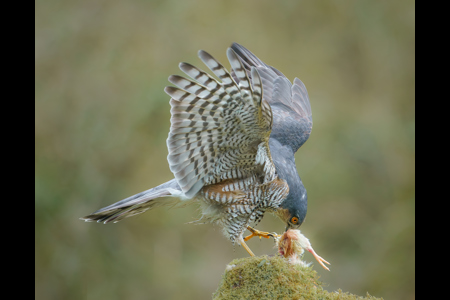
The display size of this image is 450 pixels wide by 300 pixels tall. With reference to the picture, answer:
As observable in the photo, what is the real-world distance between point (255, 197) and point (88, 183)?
9.47 feet

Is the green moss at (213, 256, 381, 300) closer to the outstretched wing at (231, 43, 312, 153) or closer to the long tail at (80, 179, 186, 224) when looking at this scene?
the long tail at (80, 179, 186, 224)

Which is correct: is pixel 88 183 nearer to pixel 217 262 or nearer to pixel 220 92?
pixel 217 262

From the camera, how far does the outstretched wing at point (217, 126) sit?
2793mm

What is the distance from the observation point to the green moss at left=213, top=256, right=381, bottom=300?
8.25 ft

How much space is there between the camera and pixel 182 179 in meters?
3.23

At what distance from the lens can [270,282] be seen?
256 cm

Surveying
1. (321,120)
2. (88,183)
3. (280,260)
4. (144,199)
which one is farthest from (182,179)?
(321,120)

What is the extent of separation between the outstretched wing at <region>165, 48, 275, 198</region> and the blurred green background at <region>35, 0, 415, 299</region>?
226 cm

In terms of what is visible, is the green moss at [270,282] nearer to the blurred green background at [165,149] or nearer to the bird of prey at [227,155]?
the bird of prey at [227,155]

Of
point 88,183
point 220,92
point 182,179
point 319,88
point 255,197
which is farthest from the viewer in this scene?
point 319,88

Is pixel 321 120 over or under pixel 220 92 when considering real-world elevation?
under

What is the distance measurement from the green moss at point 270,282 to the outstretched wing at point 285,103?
63.5 inches

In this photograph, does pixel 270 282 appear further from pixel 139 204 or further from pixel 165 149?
pixel 165 149

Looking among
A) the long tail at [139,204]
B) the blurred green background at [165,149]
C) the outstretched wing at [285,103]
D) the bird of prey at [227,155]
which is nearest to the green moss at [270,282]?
the bird of prey at [227,155]
